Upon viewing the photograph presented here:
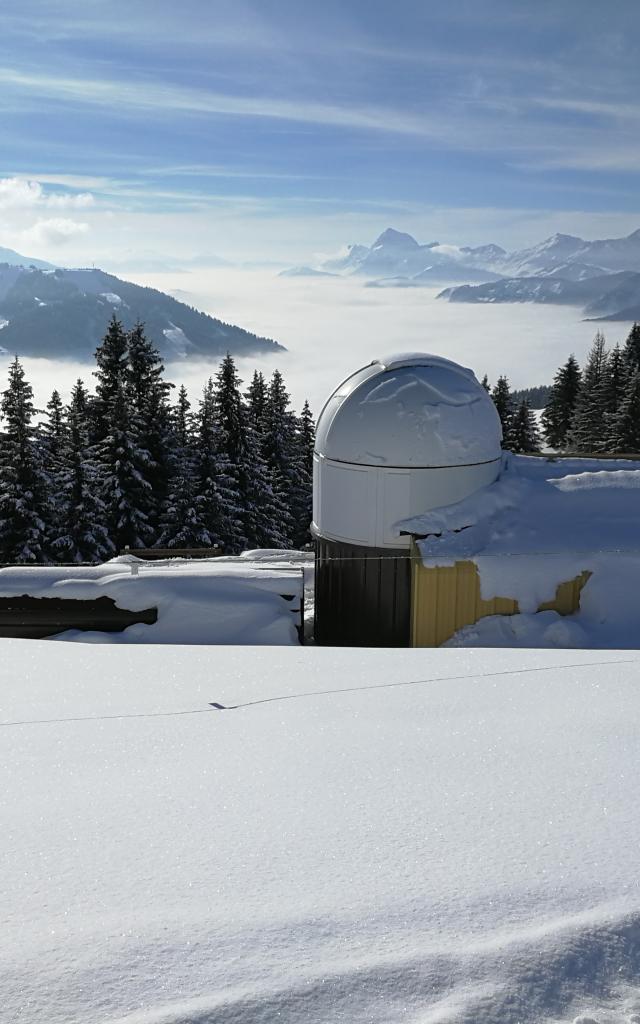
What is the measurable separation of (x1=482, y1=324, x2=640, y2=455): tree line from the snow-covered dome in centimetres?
2503

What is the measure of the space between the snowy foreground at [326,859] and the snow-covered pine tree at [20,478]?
22462 mm

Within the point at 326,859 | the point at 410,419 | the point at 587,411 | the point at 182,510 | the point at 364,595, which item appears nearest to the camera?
the point at 326,859

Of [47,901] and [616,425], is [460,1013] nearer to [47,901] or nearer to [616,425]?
[47,901]

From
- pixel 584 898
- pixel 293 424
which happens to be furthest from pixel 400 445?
pixel 293 424

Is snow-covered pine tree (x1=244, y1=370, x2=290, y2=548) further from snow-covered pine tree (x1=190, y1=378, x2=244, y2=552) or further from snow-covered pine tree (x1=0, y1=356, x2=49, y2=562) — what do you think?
snow-covered pine tree (x1=0, y1=356, x2=49, y2=562)

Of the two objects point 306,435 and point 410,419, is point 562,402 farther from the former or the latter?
point 410,419

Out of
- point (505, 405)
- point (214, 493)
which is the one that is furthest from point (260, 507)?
point (505, 405)

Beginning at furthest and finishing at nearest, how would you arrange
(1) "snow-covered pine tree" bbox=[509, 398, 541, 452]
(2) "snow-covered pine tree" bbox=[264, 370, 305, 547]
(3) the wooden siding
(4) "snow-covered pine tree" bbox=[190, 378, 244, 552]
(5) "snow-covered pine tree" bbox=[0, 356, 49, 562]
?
(1) "snow-covered pine tree" bbox=[509, 398, 541, 452], (2) "snow-covered pine tree" bbox=[264, 370, 305, 547], (4) "snow-covered pine tree" bbox=[190, 378, 244, 552], (5) "snow-covered pine tree" bbox=[0, 356, 49, 562], (3) the wooden siding

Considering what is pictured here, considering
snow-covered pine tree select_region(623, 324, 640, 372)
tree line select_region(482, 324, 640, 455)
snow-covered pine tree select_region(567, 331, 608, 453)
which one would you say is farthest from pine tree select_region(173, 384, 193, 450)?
snow-covered pine tree select_region(623, 324, 640, 372)

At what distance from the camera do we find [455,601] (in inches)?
464

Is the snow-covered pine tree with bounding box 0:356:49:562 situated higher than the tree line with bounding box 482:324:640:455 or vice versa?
the tree line with bounding box 482:324:640:455

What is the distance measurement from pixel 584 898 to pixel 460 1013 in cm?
81

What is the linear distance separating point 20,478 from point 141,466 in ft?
16.8

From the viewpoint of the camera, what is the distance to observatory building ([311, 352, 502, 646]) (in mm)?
12438
